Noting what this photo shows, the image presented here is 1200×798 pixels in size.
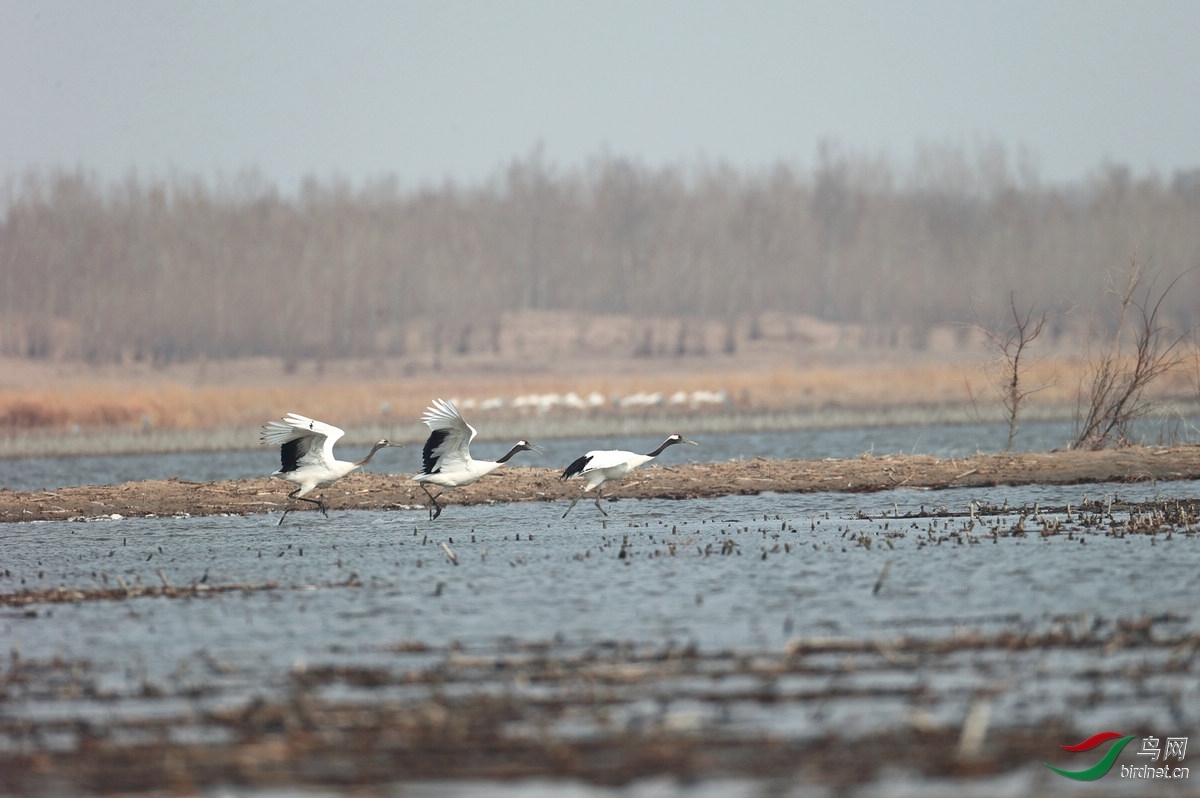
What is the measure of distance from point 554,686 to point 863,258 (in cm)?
7763

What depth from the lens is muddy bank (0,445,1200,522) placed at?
21.8 metres

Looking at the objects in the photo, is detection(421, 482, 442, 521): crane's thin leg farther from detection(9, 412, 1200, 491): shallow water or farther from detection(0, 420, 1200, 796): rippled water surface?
detection(9, 412, 1200, 491): shallow water

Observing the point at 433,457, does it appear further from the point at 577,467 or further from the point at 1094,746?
the point at 1094,746

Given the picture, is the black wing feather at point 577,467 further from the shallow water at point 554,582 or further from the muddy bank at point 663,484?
the muddy bank at point 663,484

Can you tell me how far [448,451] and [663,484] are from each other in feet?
16.9

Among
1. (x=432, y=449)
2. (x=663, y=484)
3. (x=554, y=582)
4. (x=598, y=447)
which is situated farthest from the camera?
(x=598, y=447)

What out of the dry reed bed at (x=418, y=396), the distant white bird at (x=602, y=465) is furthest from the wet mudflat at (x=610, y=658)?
the dry reed bed at (x=418, y=396)

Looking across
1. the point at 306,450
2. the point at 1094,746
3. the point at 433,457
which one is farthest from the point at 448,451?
the point at 1094,746

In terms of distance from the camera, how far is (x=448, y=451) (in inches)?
736

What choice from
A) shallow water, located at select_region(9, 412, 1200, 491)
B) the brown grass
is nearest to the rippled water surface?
shallow water, located at select_region(9, 412, 1200, 491)

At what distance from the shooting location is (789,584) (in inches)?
516

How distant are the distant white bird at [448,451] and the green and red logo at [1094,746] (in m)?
11.2

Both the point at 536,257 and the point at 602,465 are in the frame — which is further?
the point at 536,257

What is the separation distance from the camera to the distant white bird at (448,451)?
18.0 meters
